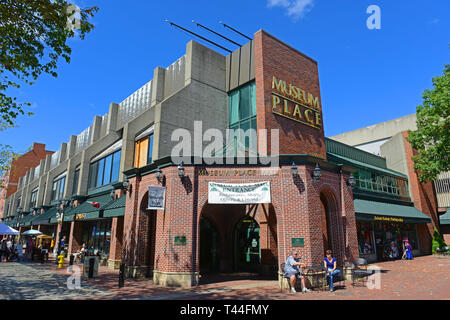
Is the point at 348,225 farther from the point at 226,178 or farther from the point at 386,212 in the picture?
the point at 386,212

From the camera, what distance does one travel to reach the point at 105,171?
25000 millimetres

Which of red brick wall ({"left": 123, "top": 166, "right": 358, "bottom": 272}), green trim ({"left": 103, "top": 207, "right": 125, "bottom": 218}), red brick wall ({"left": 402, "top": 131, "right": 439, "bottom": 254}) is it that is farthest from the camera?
red brick wall ({"left": 402, "top": 131, "right": 439, "bottom": 254})

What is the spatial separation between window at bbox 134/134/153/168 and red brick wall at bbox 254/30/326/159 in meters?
7.34

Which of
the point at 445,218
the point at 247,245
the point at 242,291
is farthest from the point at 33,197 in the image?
the point at 445,218

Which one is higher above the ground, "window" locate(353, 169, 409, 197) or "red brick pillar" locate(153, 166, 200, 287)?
"window" locate(353, 169, 409, 197)

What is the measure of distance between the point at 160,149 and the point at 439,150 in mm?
22642

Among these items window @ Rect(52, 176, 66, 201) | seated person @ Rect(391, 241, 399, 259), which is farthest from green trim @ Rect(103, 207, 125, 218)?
seated person @ Rect(391, 241, 399, 259)

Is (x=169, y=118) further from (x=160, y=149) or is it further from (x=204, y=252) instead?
(x=204, y=252)

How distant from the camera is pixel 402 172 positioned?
30531mm

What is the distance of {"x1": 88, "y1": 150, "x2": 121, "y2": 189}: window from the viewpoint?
76.8 ft

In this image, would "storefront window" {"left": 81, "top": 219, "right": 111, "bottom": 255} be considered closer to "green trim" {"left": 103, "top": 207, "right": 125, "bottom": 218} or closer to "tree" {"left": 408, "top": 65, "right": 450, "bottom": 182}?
"green trim" {"left": 103, "top": 207, "right": 125, "bottom": 218}

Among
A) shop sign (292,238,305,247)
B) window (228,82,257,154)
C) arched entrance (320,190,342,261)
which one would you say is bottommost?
shop sign (292,238,305,247)

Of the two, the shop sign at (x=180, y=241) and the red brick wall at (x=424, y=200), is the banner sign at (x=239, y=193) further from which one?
the red brick wall at (x=424, y=200)
